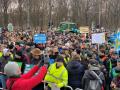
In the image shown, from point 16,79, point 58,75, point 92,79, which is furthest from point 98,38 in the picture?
point 16,79

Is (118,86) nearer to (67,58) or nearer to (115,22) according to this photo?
(67,58)

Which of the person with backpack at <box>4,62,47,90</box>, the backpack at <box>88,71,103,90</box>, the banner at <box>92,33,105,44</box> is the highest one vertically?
the person with backpack at <box>4,62,47,90</box>

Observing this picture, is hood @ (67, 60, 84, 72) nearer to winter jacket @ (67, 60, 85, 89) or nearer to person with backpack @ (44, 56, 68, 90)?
winter jacket @ (67, 60, 85, 89)

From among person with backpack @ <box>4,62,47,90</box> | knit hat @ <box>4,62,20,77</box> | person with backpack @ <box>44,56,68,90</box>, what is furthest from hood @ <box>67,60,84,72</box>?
knit hat @ <box>4,62,20,77</box>

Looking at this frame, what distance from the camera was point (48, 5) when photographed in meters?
52.7

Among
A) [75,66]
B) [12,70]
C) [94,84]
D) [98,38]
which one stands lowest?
[94,84]

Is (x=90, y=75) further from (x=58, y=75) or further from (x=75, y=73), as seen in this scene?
(x=75, y=73)

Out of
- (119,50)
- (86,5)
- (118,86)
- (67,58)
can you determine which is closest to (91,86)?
(118,86)

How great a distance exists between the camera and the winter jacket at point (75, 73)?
1034cm

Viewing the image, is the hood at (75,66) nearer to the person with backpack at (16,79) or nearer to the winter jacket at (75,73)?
the winter jacket at (75,73)

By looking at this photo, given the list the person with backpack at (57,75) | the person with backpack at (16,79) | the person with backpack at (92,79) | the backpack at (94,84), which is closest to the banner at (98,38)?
the person with backpack at (57,75)

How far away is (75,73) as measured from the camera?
10344 millimetres

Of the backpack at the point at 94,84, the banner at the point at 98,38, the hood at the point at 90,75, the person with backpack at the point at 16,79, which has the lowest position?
the backpack at the point at 94,84

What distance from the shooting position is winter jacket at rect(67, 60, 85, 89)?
1034cm
